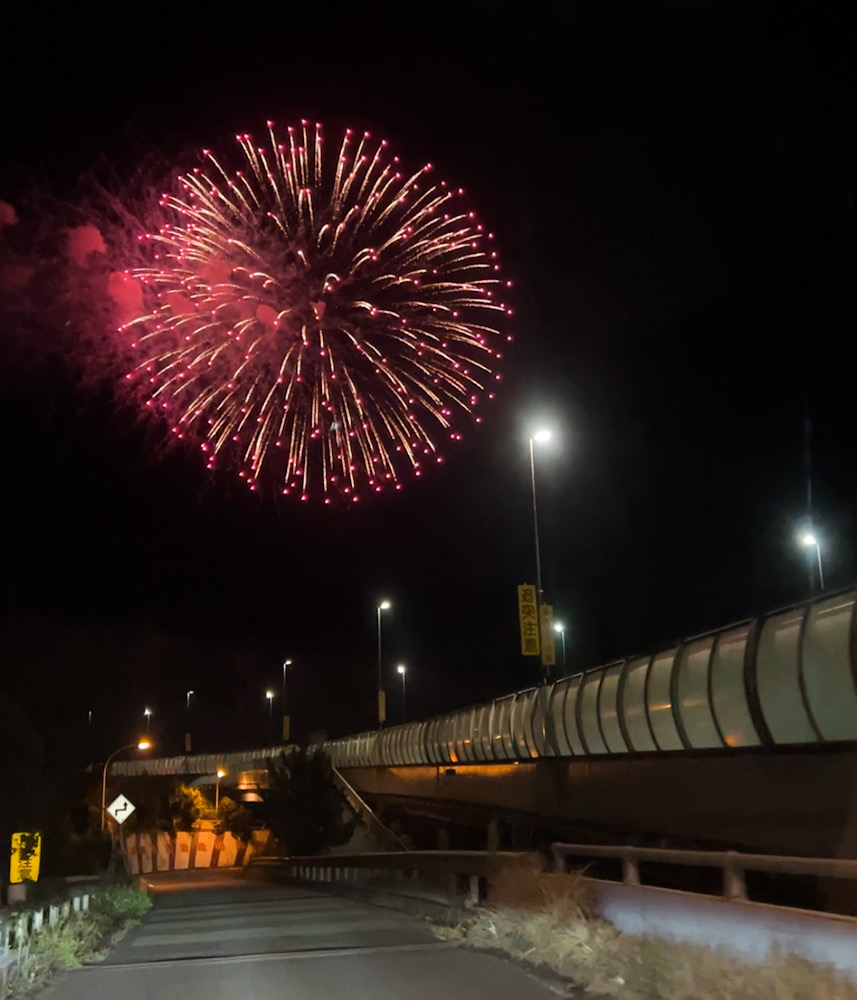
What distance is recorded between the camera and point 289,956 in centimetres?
1494

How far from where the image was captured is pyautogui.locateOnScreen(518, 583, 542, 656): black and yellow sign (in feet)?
106

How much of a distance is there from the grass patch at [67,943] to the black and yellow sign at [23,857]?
1454cm

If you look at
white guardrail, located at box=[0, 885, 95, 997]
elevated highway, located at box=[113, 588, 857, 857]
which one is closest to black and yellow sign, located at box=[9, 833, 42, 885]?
elevated highway, located at box=[113, 588, 857, 857]

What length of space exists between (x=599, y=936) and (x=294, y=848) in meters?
54.6

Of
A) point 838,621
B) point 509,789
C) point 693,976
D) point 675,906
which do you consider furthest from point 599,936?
point 509,789

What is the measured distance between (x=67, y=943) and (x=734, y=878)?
30.6 feet

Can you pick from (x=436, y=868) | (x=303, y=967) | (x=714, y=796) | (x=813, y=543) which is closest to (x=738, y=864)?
(x=303, y=967)

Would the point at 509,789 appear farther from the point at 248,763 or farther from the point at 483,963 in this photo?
the point at 248,763

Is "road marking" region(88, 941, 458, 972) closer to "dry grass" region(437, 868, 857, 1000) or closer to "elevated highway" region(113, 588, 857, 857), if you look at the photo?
"dry grass" region(437, 868, 857, 1000)

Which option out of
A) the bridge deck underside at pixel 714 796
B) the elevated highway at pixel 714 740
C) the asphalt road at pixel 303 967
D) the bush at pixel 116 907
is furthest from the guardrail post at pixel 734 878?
the bush at pixel 116 907

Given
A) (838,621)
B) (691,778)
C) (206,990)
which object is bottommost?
(206,990)

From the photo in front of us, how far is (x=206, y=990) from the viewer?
12.3 meters

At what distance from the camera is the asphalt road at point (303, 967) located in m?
11.7

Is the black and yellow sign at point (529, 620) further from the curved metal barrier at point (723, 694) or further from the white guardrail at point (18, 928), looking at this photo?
the white guardrail at point (18, 928)
